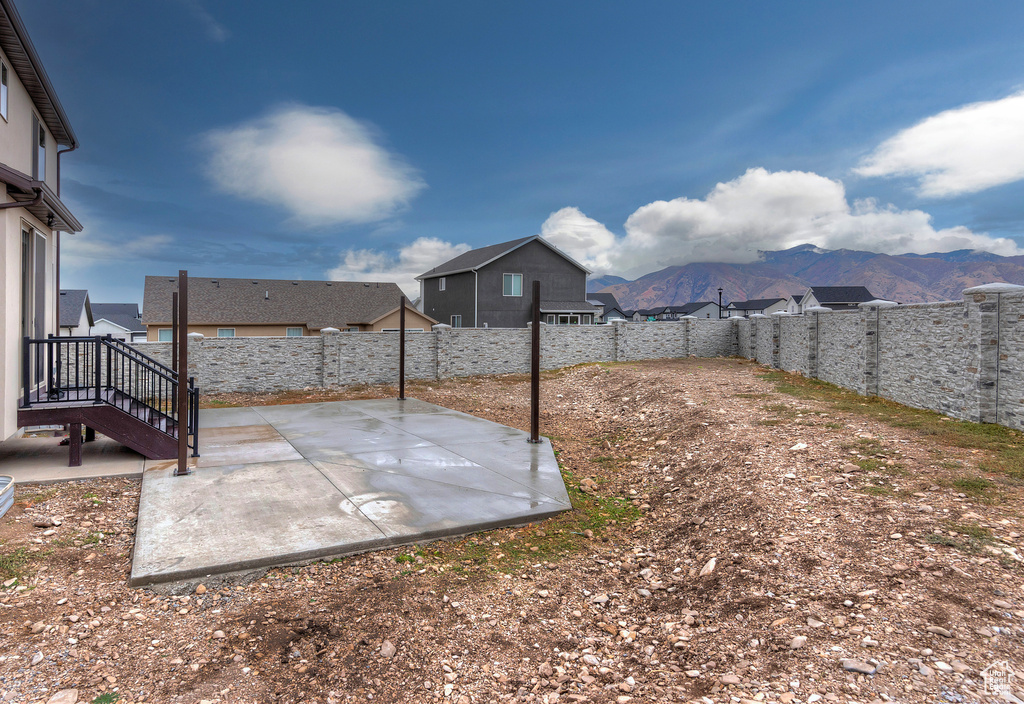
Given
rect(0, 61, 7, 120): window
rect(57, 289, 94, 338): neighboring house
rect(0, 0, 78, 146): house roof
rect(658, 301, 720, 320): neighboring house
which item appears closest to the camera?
rect(0, 0, 78, 146): house roof

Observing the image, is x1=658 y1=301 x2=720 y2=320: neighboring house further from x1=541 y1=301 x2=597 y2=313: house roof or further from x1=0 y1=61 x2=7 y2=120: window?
x1=0 y1=61 x2=7 y2=120: window

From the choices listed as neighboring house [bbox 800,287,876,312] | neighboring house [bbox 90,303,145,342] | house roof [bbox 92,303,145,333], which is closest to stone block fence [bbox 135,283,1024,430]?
neighboring house [bbox 800,287,876,312]

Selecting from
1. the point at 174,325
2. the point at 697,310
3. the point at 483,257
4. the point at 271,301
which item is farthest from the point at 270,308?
the point at 697,310

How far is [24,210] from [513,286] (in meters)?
25.7

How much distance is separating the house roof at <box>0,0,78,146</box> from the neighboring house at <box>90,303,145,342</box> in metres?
44.1

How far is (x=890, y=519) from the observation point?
5.18m

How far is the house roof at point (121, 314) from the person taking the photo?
2048 inches

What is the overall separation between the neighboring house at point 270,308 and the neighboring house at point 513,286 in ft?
8.19

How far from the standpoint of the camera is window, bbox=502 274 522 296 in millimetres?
31891

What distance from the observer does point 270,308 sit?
107 feet

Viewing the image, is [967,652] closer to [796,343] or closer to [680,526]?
[680,526]

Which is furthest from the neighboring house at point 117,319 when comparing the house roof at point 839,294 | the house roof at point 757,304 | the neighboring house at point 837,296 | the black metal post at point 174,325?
the house roof at point 757,304

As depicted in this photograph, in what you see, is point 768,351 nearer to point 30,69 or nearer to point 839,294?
point 30,69

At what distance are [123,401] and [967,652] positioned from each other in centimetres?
980
